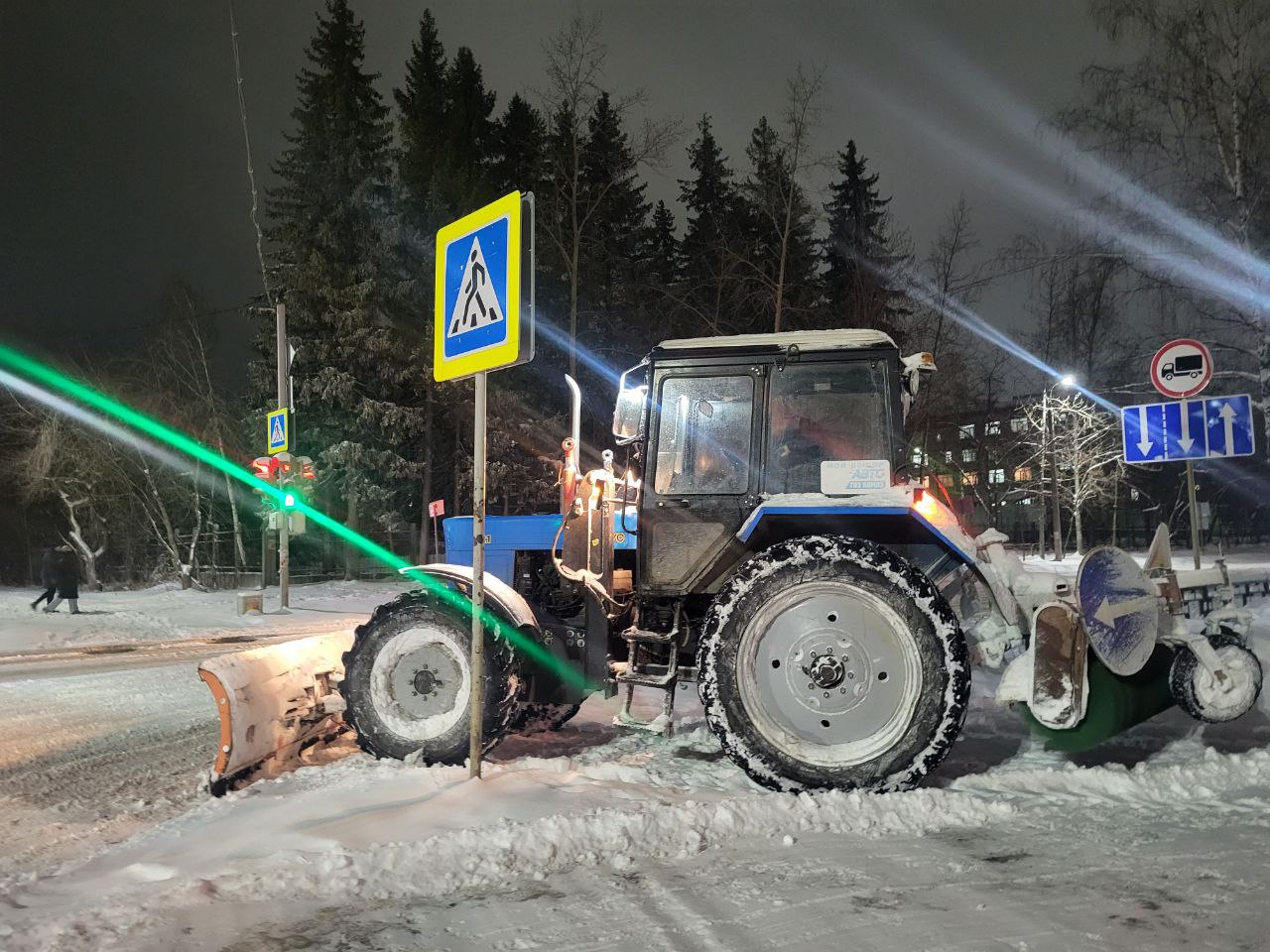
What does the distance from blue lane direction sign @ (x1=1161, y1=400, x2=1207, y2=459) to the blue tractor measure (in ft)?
10.2

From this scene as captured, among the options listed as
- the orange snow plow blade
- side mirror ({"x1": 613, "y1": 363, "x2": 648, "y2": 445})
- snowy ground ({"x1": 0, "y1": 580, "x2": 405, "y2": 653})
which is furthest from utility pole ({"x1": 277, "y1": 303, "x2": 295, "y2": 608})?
side mirror ({"x1": 613, "y1": 363, "x2": 648, "y2": 445})

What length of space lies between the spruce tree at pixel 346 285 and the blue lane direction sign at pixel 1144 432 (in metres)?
23.8

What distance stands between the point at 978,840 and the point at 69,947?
11.0 feet

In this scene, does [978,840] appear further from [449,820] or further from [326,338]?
[326,338]

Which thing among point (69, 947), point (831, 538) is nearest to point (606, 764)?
point (831, 538)

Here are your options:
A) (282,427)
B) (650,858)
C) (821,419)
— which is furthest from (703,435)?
(282,427)

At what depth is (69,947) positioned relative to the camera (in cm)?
270

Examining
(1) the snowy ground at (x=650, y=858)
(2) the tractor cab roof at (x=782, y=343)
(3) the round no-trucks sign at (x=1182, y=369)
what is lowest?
(1) the snowy ground at (x=650, y=858)

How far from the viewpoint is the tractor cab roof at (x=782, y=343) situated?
4766mm

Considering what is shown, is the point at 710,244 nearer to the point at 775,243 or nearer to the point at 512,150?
the point at 775,243

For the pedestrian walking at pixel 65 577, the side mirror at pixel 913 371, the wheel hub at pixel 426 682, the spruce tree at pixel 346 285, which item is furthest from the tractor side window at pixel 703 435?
the spruce tree at pixel 346 285

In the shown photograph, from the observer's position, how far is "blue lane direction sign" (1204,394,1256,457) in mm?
7508

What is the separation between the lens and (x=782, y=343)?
193 inches

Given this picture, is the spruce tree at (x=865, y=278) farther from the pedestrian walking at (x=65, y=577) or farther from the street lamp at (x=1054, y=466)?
the pedestrian walking at (x=65, y=577)
